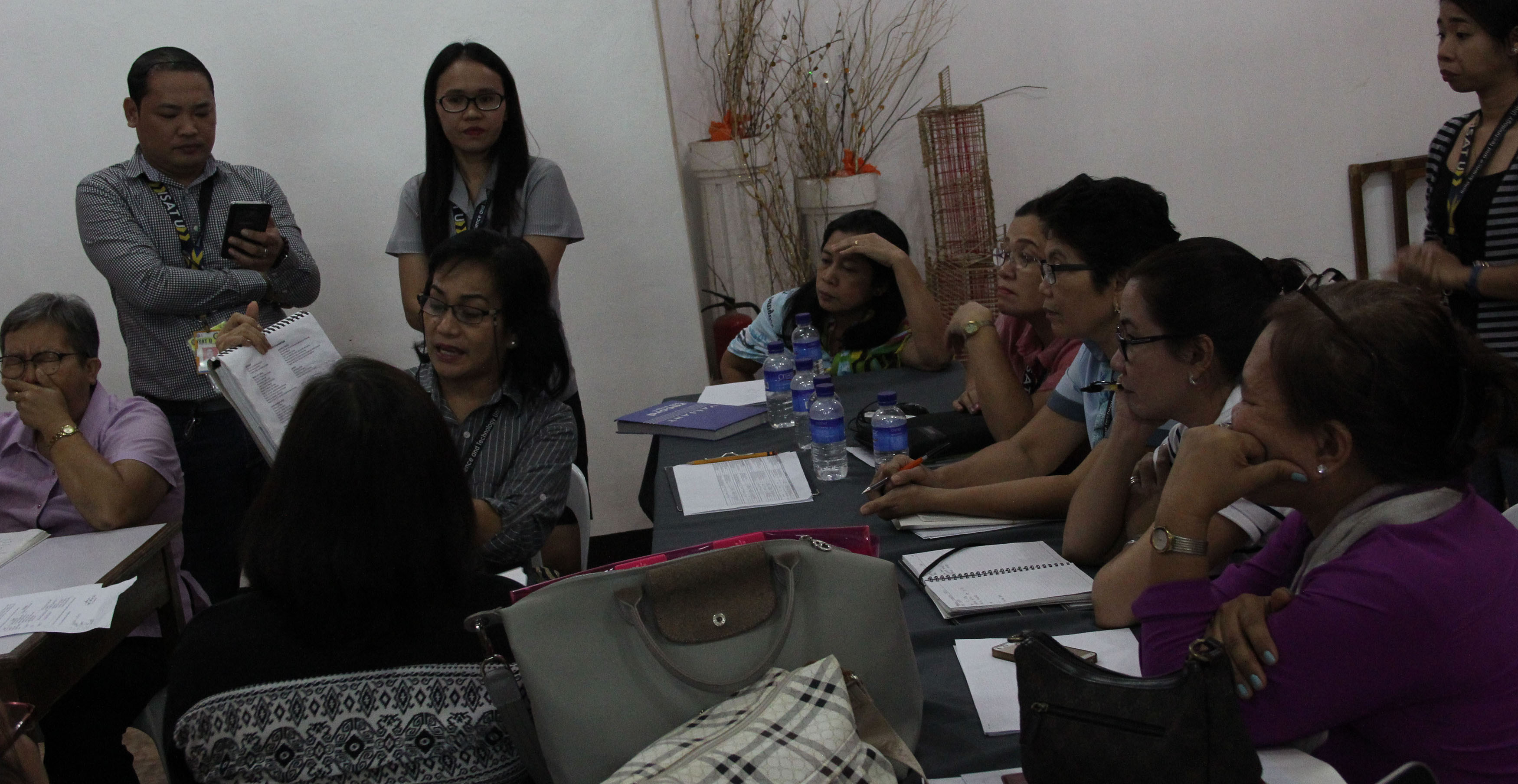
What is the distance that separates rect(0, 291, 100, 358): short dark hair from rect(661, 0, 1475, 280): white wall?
8.81 feet

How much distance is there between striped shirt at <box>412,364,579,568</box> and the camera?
212cm

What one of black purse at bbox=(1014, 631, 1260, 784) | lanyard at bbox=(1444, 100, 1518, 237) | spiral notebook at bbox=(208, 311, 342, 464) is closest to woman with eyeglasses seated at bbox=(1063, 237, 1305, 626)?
black purse at bbox=(1014, 631, 1260, 784)

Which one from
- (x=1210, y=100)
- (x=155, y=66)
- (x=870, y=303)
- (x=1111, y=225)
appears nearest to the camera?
(x=1111, y=225)

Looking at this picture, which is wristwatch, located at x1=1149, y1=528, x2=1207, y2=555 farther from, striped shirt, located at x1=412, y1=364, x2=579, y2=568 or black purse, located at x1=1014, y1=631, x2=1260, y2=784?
striped shirt, located at x1=412, y1=364, x2=579, y2=568

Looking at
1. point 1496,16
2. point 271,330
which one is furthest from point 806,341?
point 1496,16

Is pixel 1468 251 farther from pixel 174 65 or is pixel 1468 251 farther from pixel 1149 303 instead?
pixel 174 65

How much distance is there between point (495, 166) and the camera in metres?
3.19

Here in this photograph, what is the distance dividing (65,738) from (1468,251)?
3164 mm

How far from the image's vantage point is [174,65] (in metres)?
3.02

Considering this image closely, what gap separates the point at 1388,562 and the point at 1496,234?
182 cm

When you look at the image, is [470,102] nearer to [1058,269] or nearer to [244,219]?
[244,219]

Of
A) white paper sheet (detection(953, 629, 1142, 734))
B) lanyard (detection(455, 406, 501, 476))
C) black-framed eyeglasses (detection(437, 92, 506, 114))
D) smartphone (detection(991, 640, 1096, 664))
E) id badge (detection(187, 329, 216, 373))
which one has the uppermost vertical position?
black-framed eyeglasses (detection(437, 92, 506, 114))

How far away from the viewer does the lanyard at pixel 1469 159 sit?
101 inches

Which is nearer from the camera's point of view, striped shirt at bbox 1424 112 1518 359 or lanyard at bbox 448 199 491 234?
striped shirt at bbox 1424 112 1518 359
